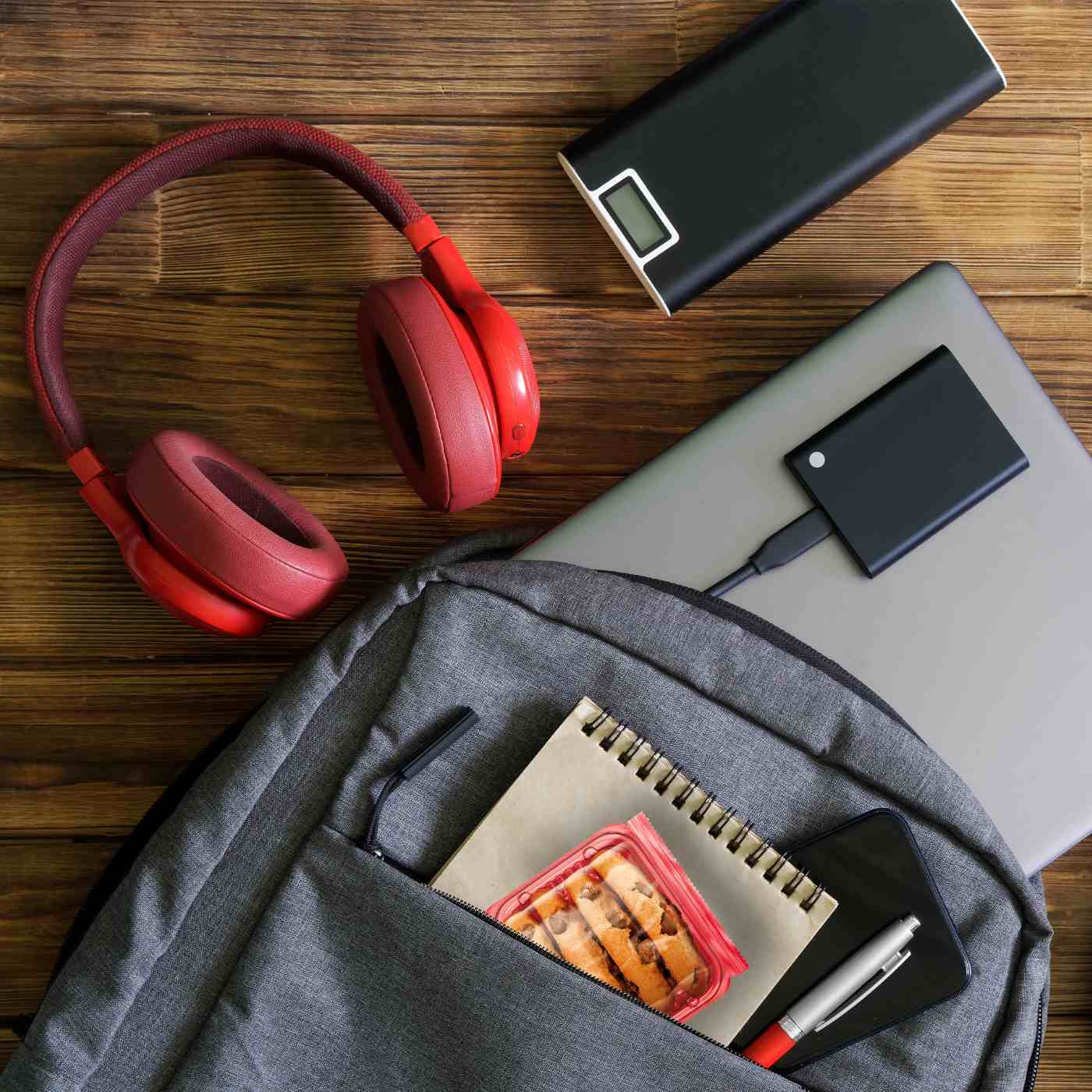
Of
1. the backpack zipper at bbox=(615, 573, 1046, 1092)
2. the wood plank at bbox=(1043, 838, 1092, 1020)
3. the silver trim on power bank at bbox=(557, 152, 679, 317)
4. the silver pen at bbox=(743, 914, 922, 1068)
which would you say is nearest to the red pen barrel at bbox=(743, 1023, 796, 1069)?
the silver pen at bbox=(743, 914, 922, 1068)

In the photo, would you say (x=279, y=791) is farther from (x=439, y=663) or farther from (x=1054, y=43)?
(x=1054, y=43)

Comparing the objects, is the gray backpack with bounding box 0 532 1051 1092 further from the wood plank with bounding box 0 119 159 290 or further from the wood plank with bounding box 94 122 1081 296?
the wood plank with bounding box 0 119 159 290

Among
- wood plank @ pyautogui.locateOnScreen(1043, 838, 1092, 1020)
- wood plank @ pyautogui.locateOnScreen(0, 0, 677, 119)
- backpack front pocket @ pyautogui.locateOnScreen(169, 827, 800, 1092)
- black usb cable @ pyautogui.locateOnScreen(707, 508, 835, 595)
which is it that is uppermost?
wood plank @ pyautogui.locateOnScreen(0, 0, 677, 119)

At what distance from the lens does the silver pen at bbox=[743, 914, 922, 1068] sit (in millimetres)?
534

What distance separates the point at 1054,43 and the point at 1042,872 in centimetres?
56

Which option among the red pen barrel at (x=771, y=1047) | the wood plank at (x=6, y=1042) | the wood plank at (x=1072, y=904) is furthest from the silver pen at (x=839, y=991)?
the wood plank at (x=6, y=1042)

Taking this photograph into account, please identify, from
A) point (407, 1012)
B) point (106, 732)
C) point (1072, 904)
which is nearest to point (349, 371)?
point (106, 732)

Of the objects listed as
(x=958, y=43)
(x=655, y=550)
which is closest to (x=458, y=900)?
(x=655, y=550)

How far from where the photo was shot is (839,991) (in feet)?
1.75

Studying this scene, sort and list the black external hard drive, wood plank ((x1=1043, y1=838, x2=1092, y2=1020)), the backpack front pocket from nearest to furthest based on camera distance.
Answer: the backpack front pocket, the black external hard drive, wood plank ((x1=1043, y1=838, x2=1092, y2=1020))

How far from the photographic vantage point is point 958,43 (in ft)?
2.11

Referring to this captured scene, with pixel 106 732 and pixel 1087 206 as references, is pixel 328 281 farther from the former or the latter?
pixel 1087 206

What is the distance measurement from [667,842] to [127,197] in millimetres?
468

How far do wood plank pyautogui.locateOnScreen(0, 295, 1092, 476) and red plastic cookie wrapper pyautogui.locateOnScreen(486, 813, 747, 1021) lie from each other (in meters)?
0.27
